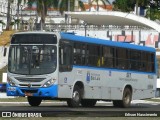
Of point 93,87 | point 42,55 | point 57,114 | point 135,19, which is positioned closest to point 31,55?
point 42,55

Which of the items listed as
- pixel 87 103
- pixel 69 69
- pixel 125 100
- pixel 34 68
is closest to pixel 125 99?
pixel 125 100

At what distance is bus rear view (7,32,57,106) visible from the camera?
29.4 metres

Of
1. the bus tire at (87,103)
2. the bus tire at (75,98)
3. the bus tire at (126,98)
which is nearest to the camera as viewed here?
the bus tire at (75,98)

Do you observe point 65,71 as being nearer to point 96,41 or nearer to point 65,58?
point 65,58

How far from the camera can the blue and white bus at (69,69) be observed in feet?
96.8

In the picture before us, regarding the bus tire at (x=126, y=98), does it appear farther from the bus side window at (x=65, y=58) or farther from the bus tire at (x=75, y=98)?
the bus side window at (x=65, y=58)

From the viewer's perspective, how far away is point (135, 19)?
83.0m

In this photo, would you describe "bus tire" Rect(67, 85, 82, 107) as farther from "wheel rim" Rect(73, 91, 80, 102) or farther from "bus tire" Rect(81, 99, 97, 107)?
"bus tire" Rect(81, 99, 97, 107)

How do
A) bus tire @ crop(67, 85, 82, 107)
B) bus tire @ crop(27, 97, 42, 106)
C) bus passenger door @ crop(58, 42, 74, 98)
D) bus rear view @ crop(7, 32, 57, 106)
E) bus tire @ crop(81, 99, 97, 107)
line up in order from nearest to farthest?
bus rear view @ crop(7, 32, 57, 106) < bus passenger door @ crop(58, 42, 74, 98) < bus tire @ crop(67, 85, 82, 107) < bus tire @ crop(27, 97, 42, 106) < bus tire @ crop(81, 99, 97, 107)

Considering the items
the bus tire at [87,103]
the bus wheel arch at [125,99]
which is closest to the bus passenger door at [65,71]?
the bus tire at [87,103]

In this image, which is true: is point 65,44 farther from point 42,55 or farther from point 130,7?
point 130,7

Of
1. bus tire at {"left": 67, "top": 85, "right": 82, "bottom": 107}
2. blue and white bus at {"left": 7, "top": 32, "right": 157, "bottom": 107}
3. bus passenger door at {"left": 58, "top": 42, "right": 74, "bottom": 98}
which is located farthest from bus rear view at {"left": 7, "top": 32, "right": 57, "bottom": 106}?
bus tire at {"left": 67, "top": 85, "right": 82, "bottom": 107}

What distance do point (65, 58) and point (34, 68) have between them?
138 cm

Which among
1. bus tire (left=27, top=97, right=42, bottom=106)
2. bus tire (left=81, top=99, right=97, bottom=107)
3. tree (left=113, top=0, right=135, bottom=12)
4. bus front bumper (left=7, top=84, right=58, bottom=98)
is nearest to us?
bus front bumper (left=7, top=84, right=58, bottom=98)
